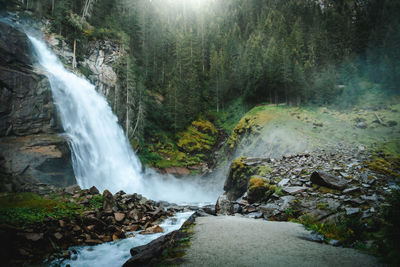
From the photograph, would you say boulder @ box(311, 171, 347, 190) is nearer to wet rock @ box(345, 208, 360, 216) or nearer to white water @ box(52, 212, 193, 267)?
wet rock @ box(345, 208, 360, 216)

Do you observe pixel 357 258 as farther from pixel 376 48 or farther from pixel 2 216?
pixel 376 48

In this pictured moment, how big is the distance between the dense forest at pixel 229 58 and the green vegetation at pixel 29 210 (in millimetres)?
22009

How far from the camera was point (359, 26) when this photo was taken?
5375cm

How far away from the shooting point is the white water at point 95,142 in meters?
18.3

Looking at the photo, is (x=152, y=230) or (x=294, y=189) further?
(x=294, y=189)

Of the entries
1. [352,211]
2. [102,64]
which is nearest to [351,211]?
[352,211]

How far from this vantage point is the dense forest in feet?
105

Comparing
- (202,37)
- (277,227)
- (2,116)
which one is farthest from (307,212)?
(202,37)

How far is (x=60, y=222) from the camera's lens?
23.5 feet

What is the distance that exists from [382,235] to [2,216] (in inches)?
426

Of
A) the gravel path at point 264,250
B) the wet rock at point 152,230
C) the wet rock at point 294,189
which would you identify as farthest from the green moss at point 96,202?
the wet rock at point 294,189

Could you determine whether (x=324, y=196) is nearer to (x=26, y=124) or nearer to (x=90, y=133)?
(x=90, y=133)

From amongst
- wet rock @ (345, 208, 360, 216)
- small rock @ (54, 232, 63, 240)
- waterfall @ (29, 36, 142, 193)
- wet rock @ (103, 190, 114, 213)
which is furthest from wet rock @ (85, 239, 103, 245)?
waterfall @ (29, 36, 142, 193)

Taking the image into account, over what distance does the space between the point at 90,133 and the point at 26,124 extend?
537 centimetres
